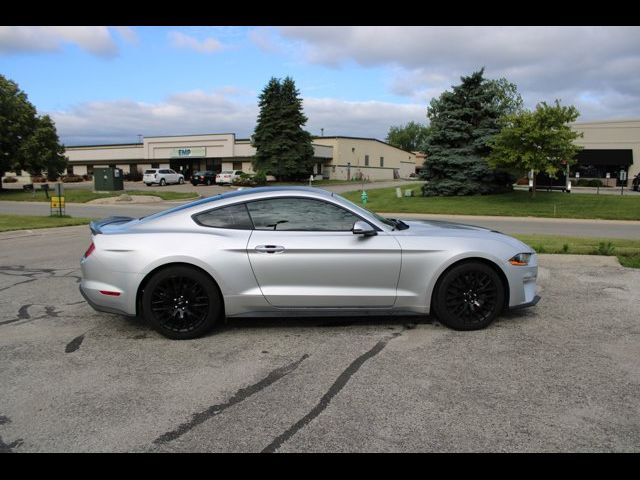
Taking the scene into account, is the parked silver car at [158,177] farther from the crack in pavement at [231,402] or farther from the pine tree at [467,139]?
the crack in pavement at [231,402]

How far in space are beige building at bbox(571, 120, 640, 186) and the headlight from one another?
4766 centimetres

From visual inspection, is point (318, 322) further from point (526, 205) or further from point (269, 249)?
point (526, 205)

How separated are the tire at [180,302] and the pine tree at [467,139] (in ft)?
86.1

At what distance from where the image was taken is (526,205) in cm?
2586

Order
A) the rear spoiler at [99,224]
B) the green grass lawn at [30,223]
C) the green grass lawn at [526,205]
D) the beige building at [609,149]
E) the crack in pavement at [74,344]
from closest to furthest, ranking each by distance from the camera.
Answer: the crack in pavement at [74,344] < the rear spoiler at [99,224] < the green grass lawn at [30,223] < the green grass lawn at [526,205] < the beige building at [609,149]

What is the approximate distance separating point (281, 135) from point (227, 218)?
1917 inches

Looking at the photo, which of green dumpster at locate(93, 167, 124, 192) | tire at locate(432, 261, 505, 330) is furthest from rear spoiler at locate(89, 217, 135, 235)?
green dumpster at locate(93, 167, 124, 192)

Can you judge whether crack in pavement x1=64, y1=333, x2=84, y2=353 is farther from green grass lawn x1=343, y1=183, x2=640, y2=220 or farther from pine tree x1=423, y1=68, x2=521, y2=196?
pine tree x1=423, y1=68, x2=521, y2=196

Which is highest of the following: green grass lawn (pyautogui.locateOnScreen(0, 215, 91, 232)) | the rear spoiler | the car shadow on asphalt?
the rear spoiler

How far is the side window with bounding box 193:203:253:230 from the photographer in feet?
16.6

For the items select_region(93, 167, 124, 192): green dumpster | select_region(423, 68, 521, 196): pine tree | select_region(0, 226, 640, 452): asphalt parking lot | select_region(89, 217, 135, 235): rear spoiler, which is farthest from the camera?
select_region(93, 167, 124, 192): green dumpster

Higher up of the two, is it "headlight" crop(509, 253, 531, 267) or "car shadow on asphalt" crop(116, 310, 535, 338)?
"headlight" crop(509, 253, 531, 267)

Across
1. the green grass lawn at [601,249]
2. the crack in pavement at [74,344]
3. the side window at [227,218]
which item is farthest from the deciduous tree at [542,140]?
the crack in pavement at [74,344]

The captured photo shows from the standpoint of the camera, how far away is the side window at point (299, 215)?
502 centimetres
